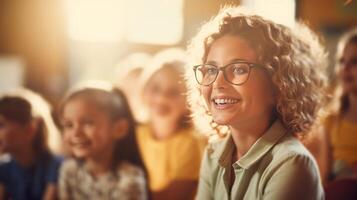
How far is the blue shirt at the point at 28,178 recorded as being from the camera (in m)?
1.59

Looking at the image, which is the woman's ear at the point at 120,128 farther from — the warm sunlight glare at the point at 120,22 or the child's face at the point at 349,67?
the child's face at the point at 349,67

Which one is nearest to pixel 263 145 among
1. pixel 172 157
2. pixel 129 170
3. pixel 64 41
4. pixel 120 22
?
pixel 129 170

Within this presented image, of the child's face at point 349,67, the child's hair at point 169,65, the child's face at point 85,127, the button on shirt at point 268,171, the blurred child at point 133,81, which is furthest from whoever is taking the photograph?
the blurred child at point 133,81

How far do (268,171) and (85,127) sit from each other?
25.7 inches

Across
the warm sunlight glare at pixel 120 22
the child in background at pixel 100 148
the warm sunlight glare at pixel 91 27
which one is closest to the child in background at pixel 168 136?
the child in background at pixel 100 148

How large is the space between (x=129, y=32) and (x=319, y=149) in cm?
207

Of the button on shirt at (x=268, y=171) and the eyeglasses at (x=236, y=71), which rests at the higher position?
the eyeglasses at (x=236, y=71)

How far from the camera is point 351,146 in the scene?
1770mm

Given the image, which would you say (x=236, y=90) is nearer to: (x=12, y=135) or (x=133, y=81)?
(x=12, y=135)

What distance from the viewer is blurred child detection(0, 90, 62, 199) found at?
5.24 ft

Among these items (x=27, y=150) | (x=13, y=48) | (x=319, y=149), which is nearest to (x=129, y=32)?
(x=13, y=48)

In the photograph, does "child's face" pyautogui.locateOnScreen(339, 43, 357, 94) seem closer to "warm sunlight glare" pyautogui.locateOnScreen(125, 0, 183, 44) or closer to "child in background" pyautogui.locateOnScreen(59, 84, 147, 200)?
"warm sunlight glare" pyautogui.locateOnScreen(125, 0, 183, 44)

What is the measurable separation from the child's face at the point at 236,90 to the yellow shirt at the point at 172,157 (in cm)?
57

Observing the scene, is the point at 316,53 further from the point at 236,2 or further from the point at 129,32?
the point at 129,32
